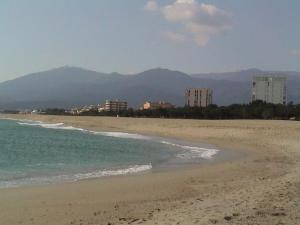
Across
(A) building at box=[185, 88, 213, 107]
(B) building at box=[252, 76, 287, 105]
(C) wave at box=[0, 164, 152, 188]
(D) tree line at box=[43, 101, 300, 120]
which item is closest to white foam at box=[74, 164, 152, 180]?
(C) wave at box=[0, 164, 152, 188]

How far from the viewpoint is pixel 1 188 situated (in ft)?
48.0

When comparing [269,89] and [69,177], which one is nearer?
[69,177]

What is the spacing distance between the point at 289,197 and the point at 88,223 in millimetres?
4769

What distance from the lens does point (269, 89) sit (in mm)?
173625

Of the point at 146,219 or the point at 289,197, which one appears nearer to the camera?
the point at 146,219

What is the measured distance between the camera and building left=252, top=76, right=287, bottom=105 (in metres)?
172

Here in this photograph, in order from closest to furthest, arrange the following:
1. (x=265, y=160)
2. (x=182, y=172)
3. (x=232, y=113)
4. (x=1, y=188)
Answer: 1. (x=1, y=188)
2. (x=182, y=172)
3. (x=265, y=160)
4. (x=232, y=113)

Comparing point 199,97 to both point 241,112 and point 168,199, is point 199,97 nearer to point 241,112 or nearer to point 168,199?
point 241,112

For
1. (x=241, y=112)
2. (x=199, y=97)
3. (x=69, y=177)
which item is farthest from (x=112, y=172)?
(x=199, y=97)

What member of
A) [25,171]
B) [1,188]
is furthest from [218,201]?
[25,171]

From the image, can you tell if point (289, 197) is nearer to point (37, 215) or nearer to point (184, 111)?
point (37, 215)

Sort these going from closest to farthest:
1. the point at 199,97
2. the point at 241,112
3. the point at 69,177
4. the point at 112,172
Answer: the point at 69,177 → the point at 112,172 → the point at 241,112 → the point at 199,97

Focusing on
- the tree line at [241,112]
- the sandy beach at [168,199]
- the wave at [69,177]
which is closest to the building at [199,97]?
the tree line at [241,112]

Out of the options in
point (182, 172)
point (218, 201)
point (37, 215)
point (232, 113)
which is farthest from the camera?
point (232, 113)
